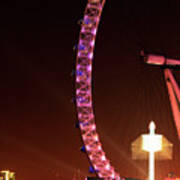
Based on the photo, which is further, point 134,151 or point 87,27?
point 87,27

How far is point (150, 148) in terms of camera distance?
8531 mm

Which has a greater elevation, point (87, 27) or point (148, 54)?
point (87, 27)

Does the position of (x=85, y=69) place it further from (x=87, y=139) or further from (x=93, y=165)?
(x=93, y=165)

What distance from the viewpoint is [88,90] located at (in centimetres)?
1338

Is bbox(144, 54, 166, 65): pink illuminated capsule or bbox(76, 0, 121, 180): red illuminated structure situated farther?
bbox(76, 0, 121, 180): red illuminated structure

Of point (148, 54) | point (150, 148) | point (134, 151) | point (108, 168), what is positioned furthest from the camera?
point (108, 168)

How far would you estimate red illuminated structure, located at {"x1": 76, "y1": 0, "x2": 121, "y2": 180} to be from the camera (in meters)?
12.9

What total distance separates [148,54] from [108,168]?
13.8 feet

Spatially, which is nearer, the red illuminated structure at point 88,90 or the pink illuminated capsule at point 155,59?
the pink illuminated capsule at point 155,59

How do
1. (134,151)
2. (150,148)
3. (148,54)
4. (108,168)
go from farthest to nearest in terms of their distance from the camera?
(108,168)
(134,151)
(148,54)
(150,148)

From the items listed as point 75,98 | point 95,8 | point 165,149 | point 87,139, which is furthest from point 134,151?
point 95,8

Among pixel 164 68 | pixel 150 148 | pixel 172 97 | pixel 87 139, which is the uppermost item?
pixel 164 68

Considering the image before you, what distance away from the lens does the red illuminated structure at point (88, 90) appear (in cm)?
1291

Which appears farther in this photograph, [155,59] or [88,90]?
[88,90]
